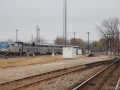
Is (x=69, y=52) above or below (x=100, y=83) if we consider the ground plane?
above

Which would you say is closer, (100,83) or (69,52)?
(100,83)

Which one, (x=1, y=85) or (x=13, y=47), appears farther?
(x=13, y=47)

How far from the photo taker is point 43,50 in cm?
6819

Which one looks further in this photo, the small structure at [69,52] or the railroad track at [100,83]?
the small structure at [69,52]

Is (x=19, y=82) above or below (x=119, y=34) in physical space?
below

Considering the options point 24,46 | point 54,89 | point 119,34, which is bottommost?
point 54,89

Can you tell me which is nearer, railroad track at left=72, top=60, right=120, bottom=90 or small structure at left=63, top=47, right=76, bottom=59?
railroad track at left=72, top=60, right=120, bottom=90

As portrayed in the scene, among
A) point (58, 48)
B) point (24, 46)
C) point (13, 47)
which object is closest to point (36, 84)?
point (13, 47)

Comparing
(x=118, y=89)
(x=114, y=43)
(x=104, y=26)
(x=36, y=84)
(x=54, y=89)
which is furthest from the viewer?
(x=104, y=26)

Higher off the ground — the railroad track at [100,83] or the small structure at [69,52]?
the small structure at [69,52]

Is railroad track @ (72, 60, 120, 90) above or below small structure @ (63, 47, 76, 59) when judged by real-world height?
below

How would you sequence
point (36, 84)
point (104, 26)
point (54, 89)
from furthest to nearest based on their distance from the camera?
point (104, 26) < point (36, 84) < point (54, 89)

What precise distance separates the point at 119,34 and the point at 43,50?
135ft

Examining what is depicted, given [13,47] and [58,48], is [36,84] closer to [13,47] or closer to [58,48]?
[13,47]
